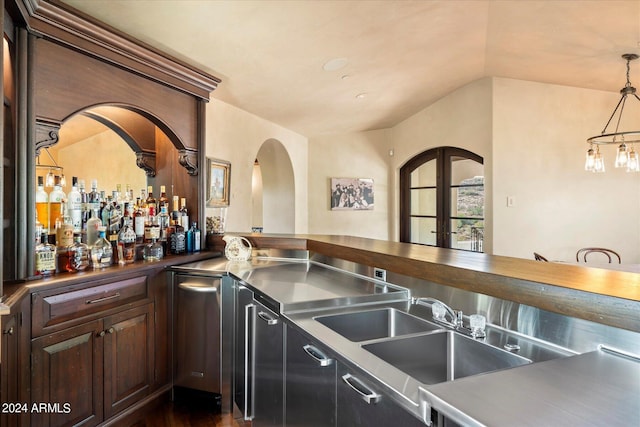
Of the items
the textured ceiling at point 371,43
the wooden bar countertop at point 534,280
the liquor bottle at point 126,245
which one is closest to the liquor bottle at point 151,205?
the liquor bottle at point 126,245

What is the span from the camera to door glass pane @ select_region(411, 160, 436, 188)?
5.38 m

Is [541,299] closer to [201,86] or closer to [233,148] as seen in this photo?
[201,86]

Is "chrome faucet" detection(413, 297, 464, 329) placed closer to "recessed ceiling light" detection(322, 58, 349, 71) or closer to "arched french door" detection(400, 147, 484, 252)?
"recessed ceiling light" detection(322, 58, 349, 71)

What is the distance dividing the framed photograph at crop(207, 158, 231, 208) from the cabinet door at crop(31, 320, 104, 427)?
5.34 feet

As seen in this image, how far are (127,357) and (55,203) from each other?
959 millimetres

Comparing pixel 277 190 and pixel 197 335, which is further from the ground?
pixel 277 190

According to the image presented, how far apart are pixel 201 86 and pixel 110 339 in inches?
75.4

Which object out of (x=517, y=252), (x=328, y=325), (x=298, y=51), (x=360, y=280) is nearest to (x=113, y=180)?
(x=298, y=51)

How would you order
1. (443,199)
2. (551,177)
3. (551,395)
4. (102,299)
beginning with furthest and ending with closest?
(443,199), (551,177), (102,299), (551,395)

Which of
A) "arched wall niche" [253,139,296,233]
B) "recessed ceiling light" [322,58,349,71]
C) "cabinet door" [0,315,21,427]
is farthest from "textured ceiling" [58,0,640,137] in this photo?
"cabinet door" [0,315,21,427]

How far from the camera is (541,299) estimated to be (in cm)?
113

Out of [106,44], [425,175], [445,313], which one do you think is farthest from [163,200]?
[425,175]

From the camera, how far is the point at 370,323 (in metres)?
1.61

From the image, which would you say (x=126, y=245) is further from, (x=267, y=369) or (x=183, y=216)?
(x=267, y=369)
